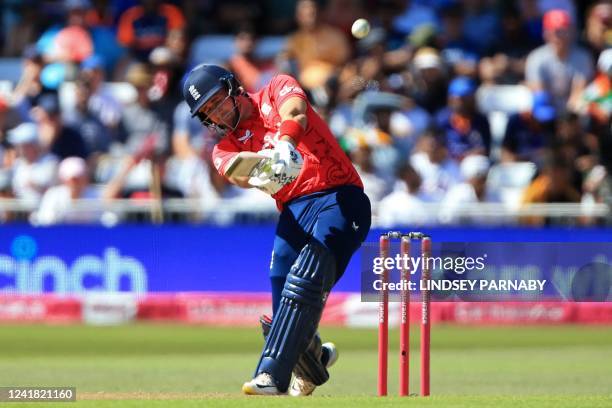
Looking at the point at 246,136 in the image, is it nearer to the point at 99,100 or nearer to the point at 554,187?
the point at 554,187

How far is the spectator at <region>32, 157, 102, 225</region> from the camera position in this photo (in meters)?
14.4

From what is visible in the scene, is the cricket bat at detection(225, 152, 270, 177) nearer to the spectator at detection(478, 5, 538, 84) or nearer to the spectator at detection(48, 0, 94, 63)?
the spectator at detection(478, 5, 538, 84)

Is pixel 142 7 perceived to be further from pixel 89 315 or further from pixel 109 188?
pixel 89 315

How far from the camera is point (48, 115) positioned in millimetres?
15695

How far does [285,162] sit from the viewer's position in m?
6.65

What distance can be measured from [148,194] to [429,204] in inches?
119

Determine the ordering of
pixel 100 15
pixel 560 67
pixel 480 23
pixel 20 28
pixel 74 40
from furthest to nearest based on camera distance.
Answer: pixel 20 28
pixel 100 15
pixel 74 40
pixel 480 23
pixel 560 67

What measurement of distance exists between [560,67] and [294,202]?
854 centimetres

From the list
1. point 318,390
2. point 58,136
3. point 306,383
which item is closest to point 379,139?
point 58,136

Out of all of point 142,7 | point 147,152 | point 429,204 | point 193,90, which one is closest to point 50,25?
point 142,7

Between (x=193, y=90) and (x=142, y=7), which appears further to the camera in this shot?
(x=142, y=7)

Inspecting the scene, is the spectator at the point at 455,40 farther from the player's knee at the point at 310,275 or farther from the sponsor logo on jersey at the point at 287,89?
the player's knee at the point at 310,275

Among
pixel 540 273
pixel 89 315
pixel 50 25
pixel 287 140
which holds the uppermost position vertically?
pixel 50 25

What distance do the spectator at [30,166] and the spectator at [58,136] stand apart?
11 cm
